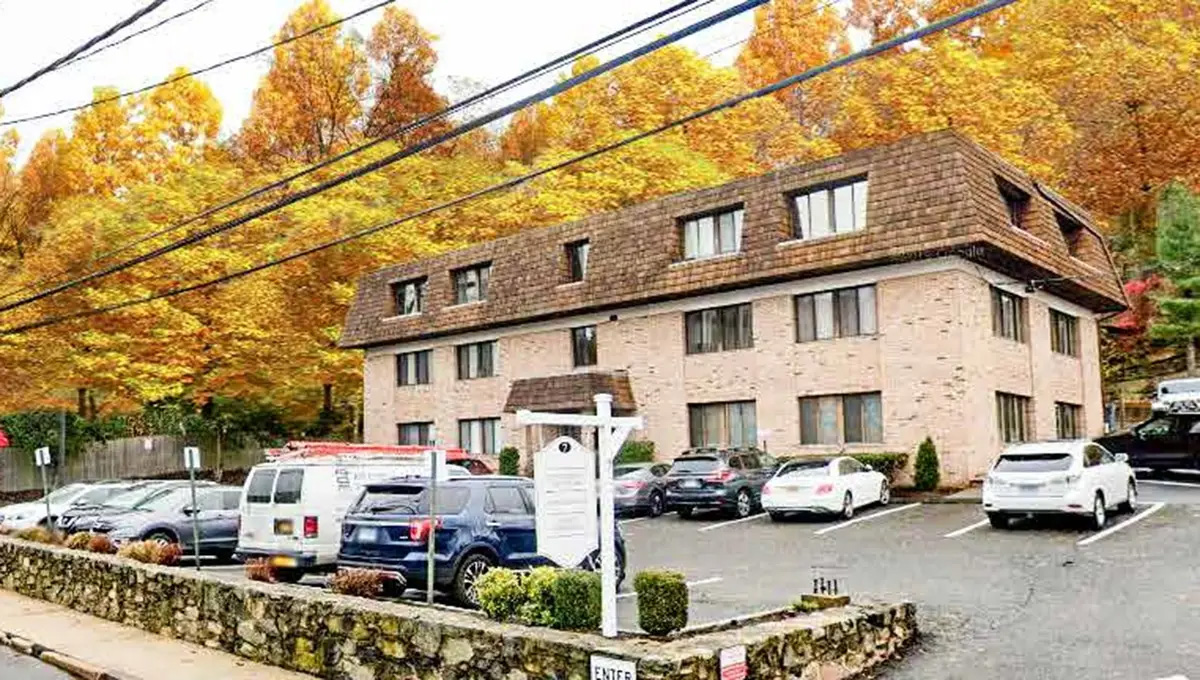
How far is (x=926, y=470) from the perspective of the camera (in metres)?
25.5

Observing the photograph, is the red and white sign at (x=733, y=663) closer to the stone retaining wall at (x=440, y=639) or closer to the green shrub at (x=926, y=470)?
the stone retaining wall at (x=440, y=639)

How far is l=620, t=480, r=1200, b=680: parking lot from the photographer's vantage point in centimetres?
1045

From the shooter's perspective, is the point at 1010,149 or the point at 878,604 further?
the point at 1010,149

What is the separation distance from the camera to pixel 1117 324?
49.3 m

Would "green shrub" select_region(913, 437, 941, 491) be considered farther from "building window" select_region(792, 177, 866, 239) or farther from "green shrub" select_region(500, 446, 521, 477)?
"green shrub" select_region(500, 446, 521, 477)

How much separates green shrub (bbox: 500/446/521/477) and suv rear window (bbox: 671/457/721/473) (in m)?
10.2

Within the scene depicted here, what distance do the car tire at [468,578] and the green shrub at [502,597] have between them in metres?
3.15

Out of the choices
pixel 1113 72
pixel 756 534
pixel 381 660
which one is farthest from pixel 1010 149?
pixel 381 660

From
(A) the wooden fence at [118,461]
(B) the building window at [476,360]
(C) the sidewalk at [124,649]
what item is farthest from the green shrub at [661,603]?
(A) the wooden fence at [118,461]

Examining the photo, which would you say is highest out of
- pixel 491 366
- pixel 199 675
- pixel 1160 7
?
pixel 1160 7

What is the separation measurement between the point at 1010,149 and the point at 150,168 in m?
39.2

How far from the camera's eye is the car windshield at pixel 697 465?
24766 millimetres

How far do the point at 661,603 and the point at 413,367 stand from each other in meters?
32.4

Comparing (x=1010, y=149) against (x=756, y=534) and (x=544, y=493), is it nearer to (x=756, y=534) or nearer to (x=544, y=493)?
(x=756, y=534)
